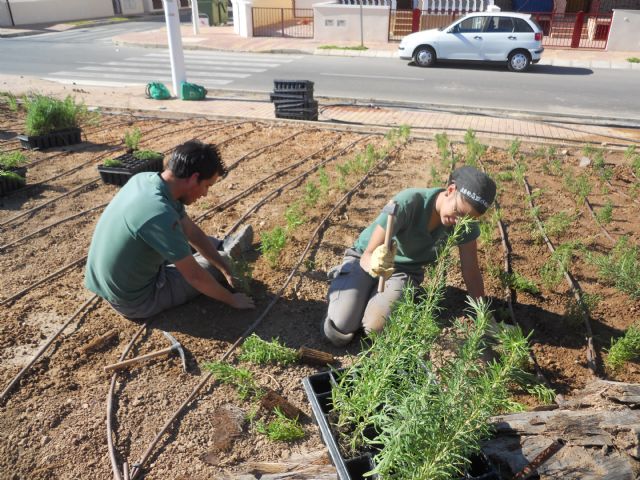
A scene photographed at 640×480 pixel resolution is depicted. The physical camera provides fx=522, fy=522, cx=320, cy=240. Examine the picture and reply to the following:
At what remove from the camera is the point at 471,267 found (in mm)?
3672

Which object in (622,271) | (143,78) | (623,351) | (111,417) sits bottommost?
(111,417)

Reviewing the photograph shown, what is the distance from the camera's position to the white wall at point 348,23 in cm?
2125

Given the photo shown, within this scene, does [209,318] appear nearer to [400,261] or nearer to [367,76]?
[400,261]

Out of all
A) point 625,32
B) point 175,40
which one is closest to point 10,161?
point 175,40

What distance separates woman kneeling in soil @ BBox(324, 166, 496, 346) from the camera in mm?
3510

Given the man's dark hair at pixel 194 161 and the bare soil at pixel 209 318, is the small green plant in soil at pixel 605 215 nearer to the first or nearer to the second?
the bare soil at pixel 209 318

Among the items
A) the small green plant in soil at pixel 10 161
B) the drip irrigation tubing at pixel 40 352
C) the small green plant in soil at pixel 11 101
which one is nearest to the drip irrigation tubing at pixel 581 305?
the drip irrigation tubing at pixel 40 352

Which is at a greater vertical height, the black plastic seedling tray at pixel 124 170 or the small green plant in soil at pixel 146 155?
the small green plant in soil at pixel 146 155

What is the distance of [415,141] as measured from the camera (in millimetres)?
8125

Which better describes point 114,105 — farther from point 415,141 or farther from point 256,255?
point 256,255

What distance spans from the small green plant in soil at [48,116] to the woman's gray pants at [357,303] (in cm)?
557

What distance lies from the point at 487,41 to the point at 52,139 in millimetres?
12715

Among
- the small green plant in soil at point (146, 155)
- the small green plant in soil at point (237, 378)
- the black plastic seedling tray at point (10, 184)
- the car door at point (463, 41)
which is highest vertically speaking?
the car door at point (463, 41)

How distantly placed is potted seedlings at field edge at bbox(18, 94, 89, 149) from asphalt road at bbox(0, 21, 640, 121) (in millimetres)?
5690
